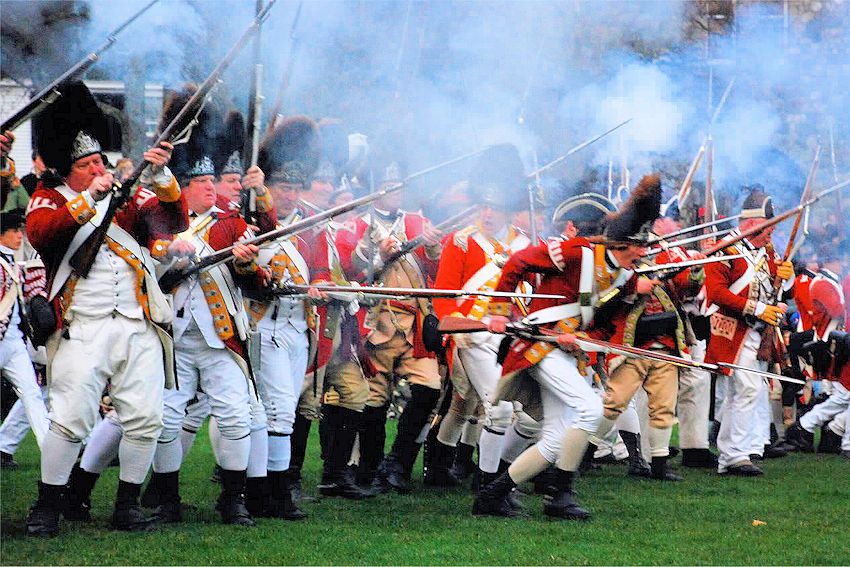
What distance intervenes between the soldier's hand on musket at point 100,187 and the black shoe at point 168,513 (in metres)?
2.15

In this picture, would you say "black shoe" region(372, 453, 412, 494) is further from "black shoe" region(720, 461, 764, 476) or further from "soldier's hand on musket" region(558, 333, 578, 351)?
"black shoe" region(720, 461, 764, 476)

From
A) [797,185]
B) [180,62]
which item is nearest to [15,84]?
[180,62]

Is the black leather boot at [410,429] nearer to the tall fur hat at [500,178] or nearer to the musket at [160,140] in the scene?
the tall fur hat at [500,178]

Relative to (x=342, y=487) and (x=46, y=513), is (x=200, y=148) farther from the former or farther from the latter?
(x=342, y=487)

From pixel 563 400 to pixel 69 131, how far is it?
316cm

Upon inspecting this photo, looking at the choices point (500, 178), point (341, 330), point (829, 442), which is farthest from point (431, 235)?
point (829, 442)

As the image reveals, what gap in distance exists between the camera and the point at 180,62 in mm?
7051

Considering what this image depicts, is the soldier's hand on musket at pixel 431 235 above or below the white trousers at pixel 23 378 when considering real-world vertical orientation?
above

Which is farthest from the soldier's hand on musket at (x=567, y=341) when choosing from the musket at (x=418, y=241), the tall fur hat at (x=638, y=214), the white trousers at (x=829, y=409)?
the white trousers at (x=829, y=409)

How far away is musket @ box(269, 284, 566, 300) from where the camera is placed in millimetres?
7301

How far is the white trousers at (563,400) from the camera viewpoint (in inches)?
310

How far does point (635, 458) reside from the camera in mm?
10734

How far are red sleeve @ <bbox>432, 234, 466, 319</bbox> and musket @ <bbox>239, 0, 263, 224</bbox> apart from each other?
5.19ft

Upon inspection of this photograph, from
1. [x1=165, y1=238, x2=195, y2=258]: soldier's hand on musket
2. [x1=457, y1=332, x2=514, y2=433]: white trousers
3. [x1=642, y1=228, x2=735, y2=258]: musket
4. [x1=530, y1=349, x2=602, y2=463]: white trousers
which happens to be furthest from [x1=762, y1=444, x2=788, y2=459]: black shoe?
[x1=165, y1=238, x2=195, y2=258]: soldier's hand on musket
